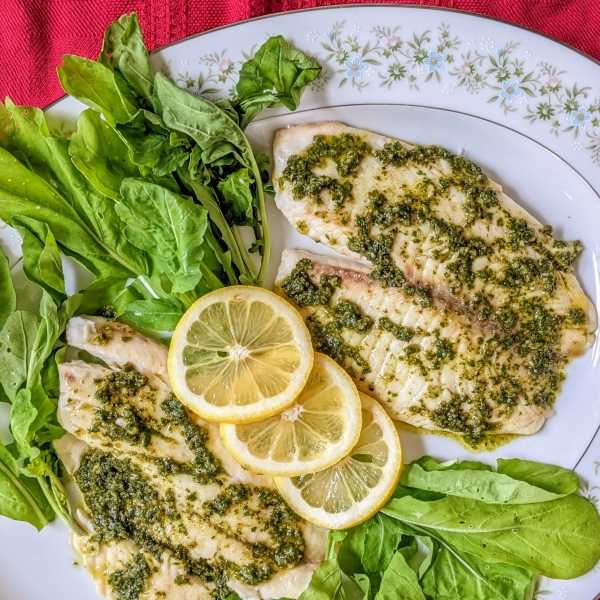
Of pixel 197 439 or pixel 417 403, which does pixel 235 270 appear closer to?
pixel 197 439

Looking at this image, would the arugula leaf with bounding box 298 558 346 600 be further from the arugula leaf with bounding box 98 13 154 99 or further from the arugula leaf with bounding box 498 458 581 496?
the arugula leaf with bounding box 98 13 154 99

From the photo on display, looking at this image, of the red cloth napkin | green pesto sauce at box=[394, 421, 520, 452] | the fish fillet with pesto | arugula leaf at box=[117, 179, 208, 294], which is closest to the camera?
arugula leaf at box=[117, 179, 208, 294]

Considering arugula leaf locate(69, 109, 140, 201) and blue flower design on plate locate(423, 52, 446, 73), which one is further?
blue flower design on plate locate(423, 52, 446, 73)

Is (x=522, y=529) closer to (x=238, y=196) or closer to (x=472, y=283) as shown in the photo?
(x=472, y=283)

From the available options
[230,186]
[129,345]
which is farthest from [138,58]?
[129,345]

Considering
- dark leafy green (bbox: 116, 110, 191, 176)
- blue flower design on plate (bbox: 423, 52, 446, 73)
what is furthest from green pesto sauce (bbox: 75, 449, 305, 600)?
blue flower design on plate (bbox: 423, 52, 446, 73)

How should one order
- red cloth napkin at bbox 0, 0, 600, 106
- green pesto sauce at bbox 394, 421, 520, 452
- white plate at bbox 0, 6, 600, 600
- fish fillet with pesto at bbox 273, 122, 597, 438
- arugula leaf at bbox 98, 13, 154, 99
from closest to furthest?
arugula leaf at bbox 98, 13, 154, 99 → fish fillet with pesto at bbox 273, 122, 597, 438 → white plate at bbox 0, 6, 600, 600 → green pesto sauce at bbox 394, 421, 520, 452 → red cloth napkin at bbox 0, 0, 600, 106
